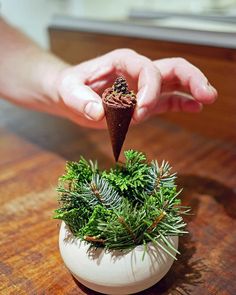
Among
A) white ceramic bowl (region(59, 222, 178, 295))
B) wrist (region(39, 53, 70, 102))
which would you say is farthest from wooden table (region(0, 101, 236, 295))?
wrist (region(39, 53, 70, 102))

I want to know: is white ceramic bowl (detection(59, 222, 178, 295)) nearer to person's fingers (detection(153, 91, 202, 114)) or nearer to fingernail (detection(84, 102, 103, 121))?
fingernail (detection(84, 102, 103, 121))

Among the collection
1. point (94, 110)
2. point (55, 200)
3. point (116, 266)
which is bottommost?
point (55, 200)

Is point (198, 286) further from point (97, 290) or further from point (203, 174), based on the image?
point (203, 174)

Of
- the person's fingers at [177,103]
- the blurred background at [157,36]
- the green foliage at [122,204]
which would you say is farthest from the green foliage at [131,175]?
A: the blurred background at [157,36]

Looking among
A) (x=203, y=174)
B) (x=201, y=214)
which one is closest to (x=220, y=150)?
(x=203, y=174)

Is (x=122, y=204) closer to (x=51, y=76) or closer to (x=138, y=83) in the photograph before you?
(x=138, y=83)

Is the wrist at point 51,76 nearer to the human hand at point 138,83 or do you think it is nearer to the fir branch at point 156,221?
the human hand at point 138,83

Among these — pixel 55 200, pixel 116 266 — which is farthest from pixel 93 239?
pixel 55 200
